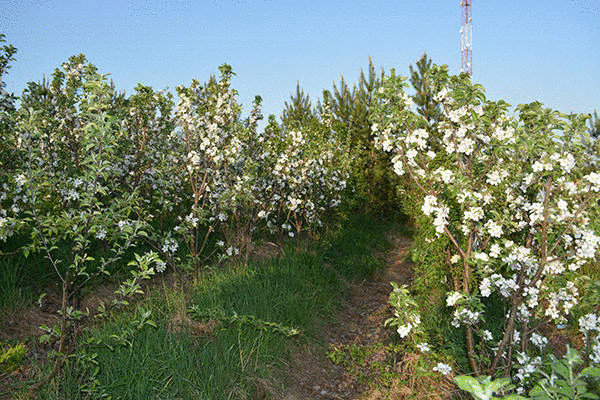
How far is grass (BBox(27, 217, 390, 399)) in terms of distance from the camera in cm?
388

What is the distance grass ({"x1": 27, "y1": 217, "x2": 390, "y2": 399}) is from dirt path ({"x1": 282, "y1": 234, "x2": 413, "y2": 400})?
0.21 metres

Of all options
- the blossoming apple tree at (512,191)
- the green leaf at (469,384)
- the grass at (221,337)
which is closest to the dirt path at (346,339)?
the grass at (221,337)

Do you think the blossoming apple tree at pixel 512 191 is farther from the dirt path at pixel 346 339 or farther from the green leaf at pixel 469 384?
the green leaf at pixel 469 384

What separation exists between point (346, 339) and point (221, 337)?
2224 millimetres

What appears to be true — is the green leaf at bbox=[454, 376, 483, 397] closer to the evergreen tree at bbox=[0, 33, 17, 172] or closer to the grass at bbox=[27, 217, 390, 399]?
the grass at bbox=[27, 217, 390, 399]

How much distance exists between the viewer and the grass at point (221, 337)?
12.7ft

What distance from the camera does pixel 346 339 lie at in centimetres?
622

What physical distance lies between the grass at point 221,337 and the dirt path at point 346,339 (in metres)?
0.21

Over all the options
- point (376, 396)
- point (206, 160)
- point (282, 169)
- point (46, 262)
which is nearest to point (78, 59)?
point (206, 160)

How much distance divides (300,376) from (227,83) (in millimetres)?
4916

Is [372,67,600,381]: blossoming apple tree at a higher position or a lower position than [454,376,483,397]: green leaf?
higher

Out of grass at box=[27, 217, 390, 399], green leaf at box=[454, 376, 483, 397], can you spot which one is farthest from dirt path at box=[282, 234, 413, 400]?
green leaf at box=[454, 376, 483, 397]

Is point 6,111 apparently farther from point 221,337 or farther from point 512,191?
point 512,191

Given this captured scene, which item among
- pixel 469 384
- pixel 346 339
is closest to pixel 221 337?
pixel 346 339
